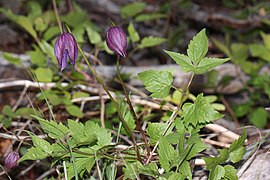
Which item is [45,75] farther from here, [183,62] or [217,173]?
[217,173]

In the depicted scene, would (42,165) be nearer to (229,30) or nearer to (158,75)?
(158,75)

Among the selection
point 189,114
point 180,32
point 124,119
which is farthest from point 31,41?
point 189,114

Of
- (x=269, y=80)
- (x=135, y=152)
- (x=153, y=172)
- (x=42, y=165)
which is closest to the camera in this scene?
(x=153, y=172)

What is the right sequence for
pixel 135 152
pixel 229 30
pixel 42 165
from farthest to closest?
pixel 229 30, pixel 42 165, pixel 135 152

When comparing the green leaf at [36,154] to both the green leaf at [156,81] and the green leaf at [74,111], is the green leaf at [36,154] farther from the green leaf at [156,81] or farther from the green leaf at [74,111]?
the green leaf at [74,111]

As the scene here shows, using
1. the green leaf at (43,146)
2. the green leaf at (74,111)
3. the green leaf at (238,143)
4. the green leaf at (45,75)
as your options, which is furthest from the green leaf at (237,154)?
the green leaf at (45,75)

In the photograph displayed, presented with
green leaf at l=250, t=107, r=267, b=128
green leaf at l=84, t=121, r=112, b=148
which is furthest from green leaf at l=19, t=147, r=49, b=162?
green leaf at l=250, t=107, r=267, b=128
